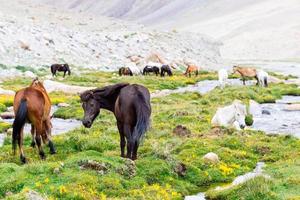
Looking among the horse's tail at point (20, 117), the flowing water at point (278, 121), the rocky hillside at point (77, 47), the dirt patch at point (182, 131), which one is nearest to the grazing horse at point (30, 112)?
the horse's tail at point (20, 117)

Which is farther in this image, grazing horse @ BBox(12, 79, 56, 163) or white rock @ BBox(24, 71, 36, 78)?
white rock @ BBox(24, 71, 36, 78)

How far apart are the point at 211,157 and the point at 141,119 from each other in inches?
120

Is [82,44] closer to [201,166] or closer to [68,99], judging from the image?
[68,99]

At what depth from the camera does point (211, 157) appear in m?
16.9

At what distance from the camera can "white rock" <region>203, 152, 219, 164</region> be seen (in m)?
16.7

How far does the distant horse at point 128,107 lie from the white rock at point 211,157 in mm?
2305

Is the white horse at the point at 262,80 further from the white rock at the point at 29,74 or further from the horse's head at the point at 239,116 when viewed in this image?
the horse's head at the point at 239,116

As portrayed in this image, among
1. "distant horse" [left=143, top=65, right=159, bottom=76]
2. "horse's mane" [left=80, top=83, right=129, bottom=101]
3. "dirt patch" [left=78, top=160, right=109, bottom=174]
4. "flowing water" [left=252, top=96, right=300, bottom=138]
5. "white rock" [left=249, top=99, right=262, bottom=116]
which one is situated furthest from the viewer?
"distant horse" [left=143, top=65, right=159, bottom=76]

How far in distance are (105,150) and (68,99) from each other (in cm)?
1749

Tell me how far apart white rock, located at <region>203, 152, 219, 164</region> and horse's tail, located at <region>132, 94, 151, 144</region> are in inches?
103

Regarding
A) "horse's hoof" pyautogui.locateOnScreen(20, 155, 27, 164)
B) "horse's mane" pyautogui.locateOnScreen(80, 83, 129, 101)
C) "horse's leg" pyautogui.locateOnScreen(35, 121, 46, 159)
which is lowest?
"horse's hoof" pyautogui.locateOnScreen(20, 155, 27, 164)

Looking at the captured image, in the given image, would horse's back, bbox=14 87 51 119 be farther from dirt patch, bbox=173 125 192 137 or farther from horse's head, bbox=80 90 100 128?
dirt patch, bbox=173 125 192 137

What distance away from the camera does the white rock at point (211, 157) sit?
54.7 feet

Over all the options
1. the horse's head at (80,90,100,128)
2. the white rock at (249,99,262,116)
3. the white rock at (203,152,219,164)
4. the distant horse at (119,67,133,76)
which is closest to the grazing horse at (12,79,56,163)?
the horse's head at (80,90,100,128)
